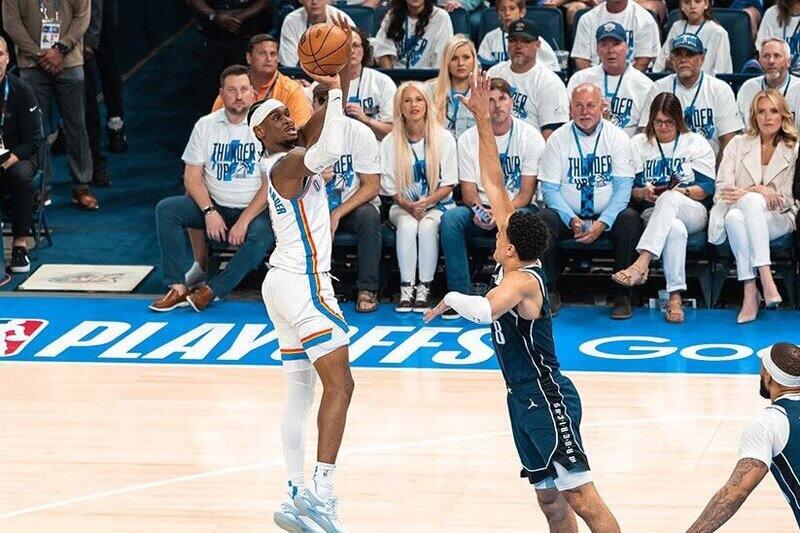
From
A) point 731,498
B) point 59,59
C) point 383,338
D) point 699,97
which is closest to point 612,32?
point 699,97

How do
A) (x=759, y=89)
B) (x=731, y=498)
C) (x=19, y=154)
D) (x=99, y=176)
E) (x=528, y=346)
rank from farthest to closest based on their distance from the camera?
(x=99, y=176) < (x=19, y=154) < (x=759, y=89) < (x=528, y=346) < (x=731, y=498)

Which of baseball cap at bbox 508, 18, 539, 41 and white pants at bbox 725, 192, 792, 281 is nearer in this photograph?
white pants at bbox 725, 192, 792, 281

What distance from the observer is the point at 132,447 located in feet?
26.6

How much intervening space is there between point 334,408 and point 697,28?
604cm

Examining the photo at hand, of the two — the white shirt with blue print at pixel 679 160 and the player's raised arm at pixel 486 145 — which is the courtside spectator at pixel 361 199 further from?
the player's raised arm at pixel 486 145

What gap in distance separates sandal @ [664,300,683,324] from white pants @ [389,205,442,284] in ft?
5.47

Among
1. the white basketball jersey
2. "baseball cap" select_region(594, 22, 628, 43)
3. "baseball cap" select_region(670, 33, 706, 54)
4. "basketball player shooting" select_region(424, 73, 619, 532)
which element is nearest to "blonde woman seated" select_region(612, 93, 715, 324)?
"baseball cap" select_region(670, 33, 706, 54)

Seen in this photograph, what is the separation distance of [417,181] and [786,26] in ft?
10.5

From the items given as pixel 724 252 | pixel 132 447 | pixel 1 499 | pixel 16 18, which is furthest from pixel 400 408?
pixel 16 18

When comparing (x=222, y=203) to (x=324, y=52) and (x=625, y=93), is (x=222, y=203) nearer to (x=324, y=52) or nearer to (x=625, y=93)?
(x=625, y=93)

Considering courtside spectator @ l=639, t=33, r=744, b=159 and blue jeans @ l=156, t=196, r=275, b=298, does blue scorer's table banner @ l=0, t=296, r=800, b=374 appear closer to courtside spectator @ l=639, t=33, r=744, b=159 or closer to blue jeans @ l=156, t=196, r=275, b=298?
blue jeans @ l=156, t=196, r=275, b=298

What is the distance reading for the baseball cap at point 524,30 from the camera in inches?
443

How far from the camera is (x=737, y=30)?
12.0 metres

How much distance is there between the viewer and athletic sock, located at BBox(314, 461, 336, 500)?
6793 mm
